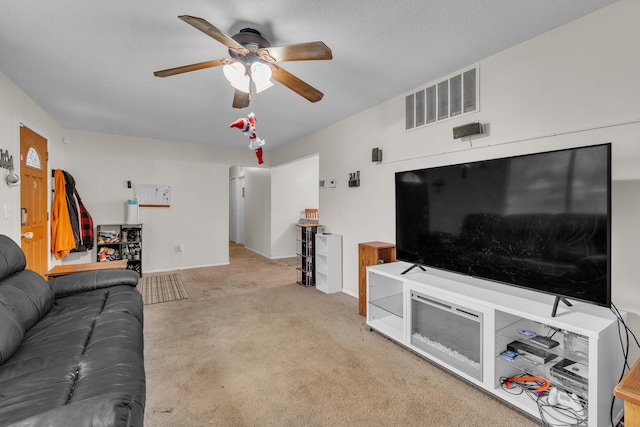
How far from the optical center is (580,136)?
1.95m

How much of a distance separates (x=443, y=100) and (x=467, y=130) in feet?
1.50

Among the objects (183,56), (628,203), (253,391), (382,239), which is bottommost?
(253,391)

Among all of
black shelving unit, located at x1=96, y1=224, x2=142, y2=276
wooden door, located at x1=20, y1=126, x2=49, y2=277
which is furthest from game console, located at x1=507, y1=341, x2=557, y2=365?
black shelving unit, located at x1=96, y1=224, x2=142, y2=276

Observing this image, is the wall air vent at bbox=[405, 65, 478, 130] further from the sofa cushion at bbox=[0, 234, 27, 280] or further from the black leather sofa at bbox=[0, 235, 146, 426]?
the sofa cushion at bbox=[0, 234, 27, 280]

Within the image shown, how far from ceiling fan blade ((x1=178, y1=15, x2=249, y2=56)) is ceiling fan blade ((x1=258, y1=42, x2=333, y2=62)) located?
0.13 metres

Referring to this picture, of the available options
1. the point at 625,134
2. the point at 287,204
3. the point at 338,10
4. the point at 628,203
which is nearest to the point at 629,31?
the point at 625,134

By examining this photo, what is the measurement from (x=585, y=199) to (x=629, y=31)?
1.06 metres

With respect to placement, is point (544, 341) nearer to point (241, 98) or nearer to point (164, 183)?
point (241, 98)

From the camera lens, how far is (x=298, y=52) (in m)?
1.85

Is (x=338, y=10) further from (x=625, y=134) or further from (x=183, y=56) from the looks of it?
(x=625, y=134)

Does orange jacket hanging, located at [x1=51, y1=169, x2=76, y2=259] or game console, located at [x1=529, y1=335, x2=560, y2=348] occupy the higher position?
orange jacket hanging, located at [x1=51, y1=169, x2=76, y2=259]

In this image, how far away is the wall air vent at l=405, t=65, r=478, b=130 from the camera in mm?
2559

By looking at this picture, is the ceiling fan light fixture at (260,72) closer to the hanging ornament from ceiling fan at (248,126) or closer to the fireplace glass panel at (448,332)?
the hanging ornament from ceiling fan at (248,126)

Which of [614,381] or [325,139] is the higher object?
[325,139]
